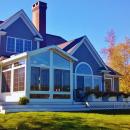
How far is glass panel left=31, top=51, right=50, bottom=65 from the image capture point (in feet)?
81.8

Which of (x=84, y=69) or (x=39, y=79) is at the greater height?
(x=84, y=69)

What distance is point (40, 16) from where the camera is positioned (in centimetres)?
3584

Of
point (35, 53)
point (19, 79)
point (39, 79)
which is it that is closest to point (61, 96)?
point (39, 79)

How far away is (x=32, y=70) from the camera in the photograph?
24.7 meters

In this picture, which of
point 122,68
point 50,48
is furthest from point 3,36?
point 122,68

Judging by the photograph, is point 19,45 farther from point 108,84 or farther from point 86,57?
point 108,84

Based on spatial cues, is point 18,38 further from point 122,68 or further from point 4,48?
point 122,68

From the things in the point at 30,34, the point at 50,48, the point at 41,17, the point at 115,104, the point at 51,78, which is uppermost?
the point at 41,17

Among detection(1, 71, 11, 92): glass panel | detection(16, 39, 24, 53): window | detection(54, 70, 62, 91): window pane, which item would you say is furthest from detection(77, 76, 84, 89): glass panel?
detection(1, 71, 11, 92): glass panel

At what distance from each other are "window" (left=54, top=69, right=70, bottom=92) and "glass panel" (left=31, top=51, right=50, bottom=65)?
117 centimetres

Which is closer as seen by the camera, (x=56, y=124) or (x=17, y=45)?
(x=56, y=124)

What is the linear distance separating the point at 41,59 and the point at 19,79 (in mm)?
2342

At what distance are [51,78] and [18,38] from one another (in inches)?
310

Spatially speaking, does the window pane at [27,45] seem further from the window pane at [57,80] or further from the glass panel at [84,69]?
the window pane at [57,80]
